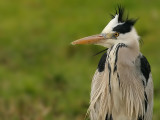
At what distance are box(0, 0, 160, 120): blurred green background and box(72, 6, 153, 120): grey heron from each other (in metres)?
1.74

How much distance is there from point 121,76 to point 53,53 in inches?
181

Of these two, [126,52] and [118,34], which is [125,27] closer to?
[118,34]

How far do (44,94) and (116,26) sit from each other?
321 cm

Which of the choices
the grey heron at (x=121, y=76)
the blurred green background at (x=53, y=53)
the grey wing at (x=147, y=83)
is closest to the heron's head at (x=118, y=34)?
the grey heron at (x=121, y=76)

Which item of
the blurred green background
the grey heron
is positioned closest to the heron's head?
the grey heron

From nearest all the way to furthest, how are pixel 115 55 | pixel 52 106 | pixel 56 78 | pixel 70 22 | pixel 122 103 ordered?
pixel 115 55
pixel 122 103
pixel 52 106
pixel 56 78
pixel 70 22

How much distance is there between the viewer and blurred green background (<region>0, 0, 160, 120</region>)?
6.59 meters

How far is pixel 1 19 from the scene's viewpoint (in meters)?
9.38

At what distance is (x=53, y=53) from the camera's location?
845 cm

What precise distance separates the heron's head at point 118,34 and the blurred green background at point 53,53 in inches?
77.0

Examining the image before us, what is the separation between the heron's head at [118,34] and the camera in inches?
154

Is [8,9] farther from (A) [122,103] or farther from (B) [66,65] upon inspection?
(A) [122,103]

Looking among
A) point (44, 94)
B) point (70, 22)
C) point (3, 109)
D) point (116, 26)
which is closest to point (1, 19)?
point (70, 22)

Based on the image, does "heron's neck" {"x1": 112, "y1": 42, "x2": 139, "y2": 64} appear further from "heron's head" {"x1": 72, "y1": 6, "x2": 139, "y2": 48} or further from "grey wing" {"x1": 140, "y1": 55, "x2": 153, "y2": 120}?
"grey wing" {"x1": 140, "y1": 55, "x2": 153, "y2": 120}
